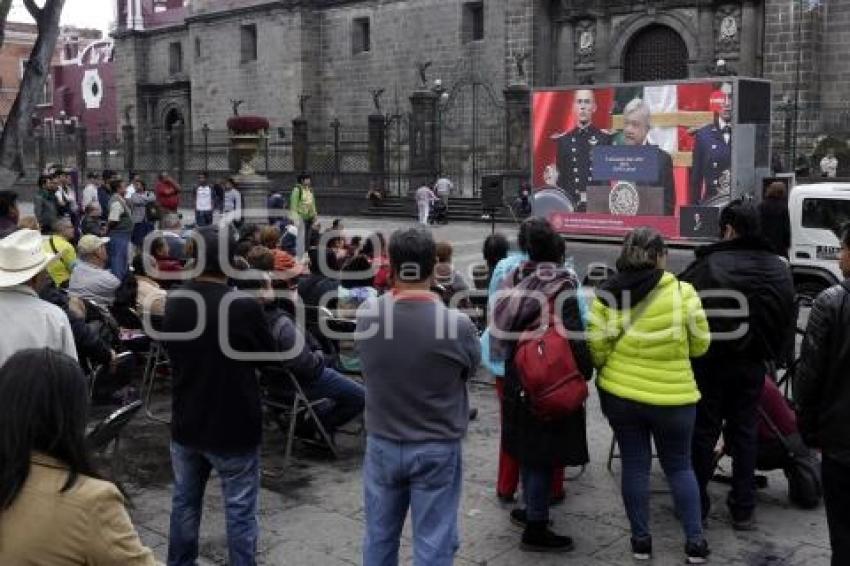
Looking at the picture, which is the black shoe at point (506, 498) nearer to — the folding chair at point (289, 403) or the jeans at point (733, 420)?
the jeans at point (733, 420)

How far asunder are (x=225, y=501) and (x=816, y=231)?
9363mm

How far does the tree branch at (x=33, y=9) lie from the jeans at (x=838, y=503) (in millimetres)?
14692

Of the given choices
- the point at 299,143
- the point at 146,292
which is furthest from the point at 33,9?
the point at 299,143

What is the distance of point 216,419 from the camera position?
4.09 meters

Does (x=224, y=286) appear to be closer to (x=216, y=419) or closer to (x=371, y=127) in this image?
(x=216, y=419)

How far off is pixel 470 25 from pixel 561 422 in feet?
103

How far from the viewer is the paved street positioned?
4871 millimetres

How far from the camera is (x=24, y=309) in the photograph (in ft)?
13.3

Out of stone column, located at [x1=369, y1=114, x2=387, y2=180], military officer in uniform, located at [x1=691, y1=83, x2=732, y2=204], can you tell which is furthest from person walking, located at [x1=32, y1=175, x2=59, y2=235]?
stone column, located at [x1=369, y1=114, x2=387, y2=180]

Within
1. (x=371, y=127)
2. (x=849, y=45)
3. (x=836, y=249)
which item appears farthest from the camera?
(x=371, y=127)

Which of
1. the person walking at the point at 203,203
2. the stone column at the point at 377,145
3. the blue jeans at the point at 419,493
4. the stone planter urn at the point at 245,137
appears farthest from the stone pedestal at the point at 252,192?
the blue jeans at the point at 419,493

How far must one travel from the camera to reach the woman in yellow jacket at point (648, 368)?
4551mm

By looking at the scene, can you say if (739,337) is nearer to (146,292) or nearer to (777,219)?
(146,292)

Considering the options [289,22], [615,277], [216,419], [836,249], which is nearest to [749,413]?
[615,277]
